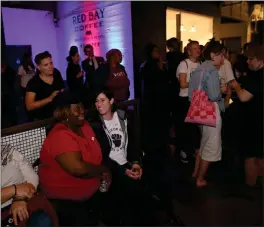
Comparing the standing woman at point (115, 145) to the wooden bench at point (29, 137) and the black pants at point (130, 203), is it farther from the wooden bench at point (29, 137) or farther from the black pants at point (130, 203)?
the wooden bench at point (29, 137)

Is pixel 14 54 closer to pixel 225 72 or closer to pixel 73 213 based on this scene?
pixel 225 72

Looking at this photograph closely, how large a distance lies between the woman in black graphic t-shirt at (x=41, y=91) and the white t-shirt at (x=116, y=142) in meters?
0.72

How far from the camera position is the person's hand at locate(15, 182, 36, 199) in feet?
6.35

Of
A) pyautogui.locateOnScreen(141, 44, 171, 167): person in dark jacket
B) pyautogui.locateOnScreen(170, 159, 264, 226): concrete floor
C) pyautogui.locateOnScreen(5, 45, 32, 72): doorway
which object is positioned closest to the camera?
pyautogui.locateOnScreen(170, 159, 264, 226): concrete floor

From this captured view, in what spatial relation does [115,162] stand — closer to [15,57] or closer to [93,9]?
[93,9]

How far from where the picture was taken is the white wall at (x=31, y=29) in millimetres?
8258

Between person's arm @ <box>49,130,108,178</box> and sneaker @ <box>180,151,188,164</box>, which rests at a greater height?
person's arm @ <box>49,130,108,178</box>

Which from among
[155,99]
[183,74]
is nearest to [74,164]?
[183,74]

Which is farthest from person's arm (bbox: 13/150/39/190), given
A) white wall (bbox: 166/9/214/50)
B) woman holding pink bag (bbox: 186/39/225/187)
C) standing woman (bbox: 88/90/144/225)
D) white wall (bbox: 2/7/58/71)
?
white wall (bbox: 166/9/214/50)

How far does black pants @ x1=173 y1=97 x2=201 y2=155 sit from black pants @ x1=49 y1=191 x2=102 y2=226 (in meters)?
2.13

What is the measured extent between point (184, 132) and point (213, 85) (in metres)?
1.28

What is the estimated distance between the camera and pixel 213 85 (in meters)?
3.20

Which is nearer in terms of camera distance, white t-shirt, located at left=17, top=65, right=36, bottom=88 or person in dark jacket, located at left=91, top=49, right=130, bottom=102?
person in dark jacket, located at left=91, top=49, right=130, bottom=102

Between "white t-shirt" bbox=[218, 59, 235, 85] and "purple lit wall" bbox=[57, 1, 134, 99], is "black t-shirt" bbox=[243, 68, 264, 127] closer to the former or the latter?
"white t-shirt" bbox=[218, 59, 235, 85]
